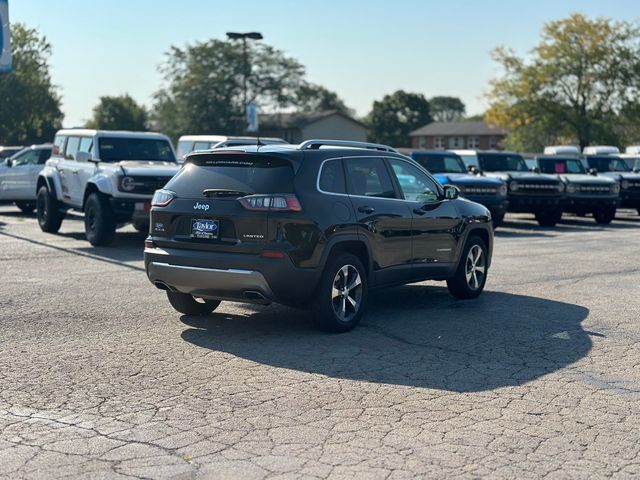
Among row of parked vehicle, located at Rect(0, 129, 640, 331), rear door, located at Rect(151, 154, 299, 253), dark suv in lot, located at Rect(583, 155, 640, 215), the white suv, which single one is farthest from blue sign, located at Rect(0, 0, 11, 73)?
dark suv in lot, located at Rect(583, 155, 640, 215)

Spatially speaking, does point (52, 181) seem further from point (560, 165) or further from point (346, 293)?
point (560, 165)

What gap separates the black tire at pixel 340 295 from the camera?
8.17 m

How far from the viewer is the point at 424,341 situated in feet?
26.8

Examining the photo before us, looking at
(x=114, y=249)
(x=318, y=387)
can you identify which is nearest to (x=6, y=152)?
(x=114, y=249)

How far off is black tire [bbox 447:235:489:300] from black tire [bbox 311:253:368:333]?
2.06m

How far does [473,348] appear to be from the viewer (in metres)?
7.87

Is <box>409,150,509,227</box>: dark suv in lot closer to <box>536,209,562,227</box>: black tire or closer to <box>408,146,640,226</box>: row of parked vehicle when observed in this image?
<box>408,146,640,226</box>: row of parked vehicle

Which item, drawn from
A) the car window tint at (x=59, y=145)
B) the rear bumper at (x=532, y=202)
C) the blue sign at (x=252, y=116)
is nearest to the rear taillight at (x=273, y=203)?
the car window tint at (x=59, y=145)

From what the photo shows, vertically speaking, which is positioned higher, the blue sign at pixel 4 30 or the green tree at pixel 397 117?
the green tree at pixel 397 117

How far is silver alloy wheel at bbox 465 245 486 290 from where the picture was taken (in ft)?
34.7

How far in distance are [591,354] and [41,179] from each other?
1331cm

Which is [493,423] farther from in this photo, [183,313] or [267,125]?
[267,125]

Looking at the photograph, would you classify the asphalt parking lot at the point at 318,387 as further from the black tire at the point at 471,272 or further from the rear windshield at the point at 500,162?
the rear windshield at the point at 500,162

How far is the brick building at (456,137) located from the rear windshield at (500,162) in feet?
306
